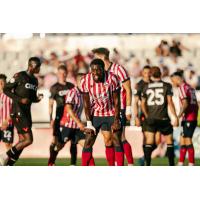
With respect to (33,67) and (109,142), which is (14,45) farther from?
(109,142)

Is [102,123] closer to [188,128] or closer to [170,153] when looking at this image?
[170,153]

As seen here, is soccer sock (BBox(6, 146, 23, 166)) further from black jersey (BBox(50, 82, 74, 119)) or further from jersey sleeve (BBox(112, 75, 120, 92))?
jersey sleeve (BBox(112, 75, 120, 92))

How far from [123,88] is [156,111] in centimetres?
44

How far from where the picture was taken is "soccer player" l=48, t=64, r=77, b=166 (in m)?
6.38

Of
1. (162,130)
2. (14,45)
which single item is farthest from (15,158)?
(162,130)

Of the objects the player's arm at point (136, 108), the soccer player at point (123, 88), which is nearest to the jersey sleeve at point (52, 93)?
the soccer player at point (123, 88)

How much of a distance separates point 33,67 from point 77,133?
84 centimetres

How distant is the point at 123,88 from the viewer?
627 centimetres

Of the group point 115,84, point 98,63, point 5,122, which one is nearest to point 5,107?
point 5,122

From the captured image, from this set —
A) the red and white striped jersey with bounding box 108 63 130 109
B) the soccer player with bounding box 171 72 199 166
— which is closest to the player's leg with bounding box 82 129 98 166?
the red and white striped jersey with bounding box 108 63 130 109

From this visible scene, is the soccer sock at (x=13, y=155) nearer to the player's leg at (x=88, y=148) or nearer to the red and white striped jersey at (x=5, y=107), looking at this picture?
the red and white striped jersey at (x=5, y=107)

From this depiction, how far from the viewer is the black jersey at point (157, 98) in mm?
6320

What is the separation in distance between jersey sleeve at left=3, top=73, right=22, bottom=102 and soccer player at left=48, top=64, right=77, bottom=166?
1.23 feet

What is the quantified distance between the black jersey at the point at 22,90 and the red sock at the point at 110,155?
93 centimetres
